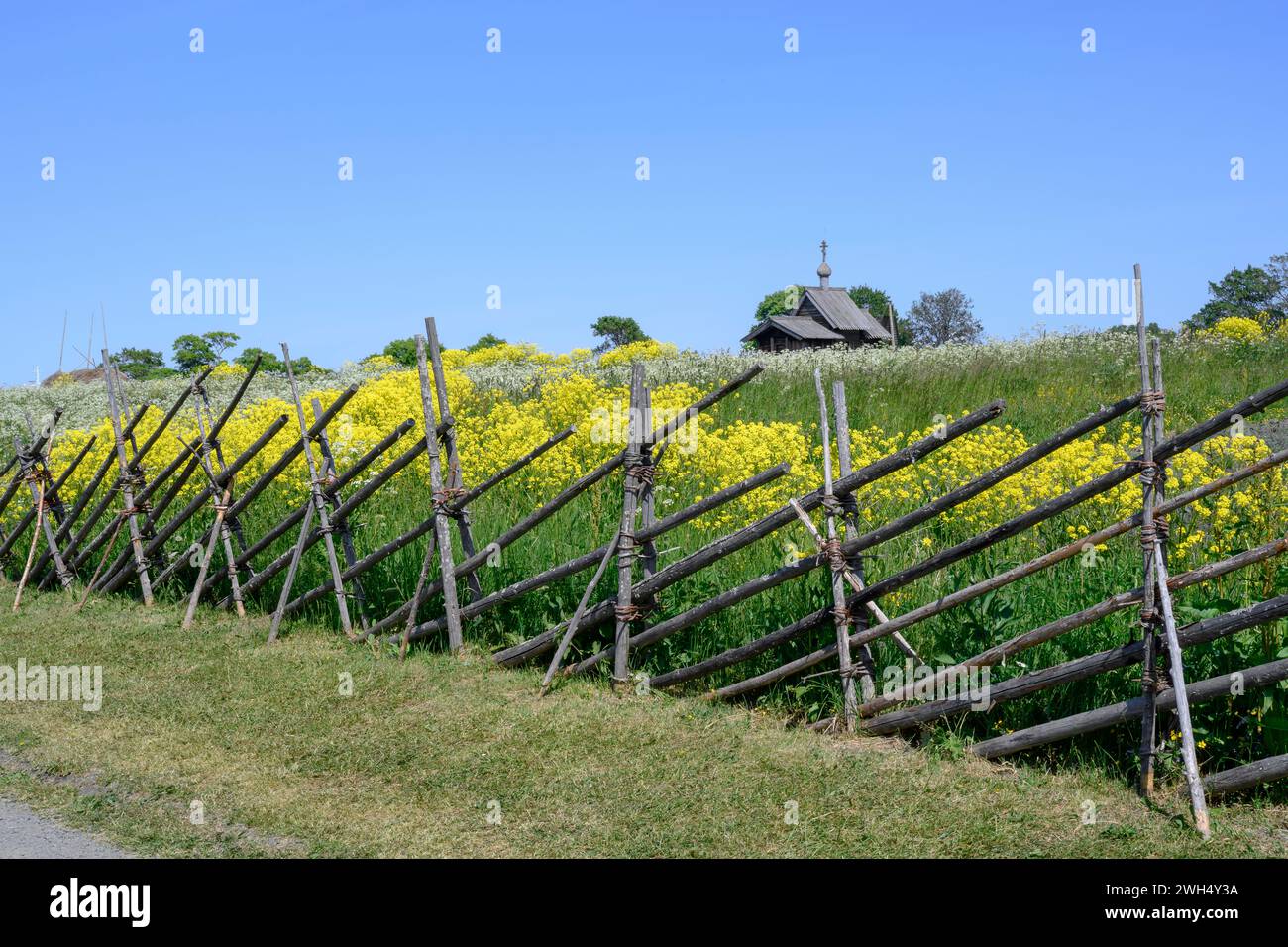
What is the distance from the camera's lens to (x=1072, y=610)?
576 cm

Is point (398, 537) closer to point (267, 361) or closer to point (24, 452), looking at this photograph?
point (24, 452)

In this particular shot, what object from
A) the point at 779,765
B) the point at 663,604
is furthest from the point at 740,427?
the point at 779,765

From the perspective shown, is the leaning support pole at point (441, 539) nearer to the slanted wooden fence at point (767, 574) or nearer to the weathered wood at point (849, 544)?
the slanted wooden fence at point (767, 574)

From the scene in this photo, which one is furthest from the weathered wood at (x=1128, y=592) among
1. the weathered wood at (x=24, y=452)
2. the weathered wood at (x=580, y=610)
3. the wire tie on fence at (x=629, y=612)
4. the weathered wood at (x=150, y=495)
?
the weathered wood at (x=24, y=452)

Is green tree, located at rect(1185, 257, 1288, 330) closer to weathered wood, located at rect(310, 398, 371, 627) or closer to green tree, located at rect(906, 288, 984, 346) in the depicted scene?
green tree, located at rect(906, 288, 984, 346)

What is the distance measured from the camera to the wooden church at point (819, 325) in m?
43.9

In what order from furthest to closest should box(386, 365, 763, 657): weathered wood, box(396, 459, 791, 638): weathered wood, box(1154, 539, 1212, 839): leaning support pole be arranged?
1. box(386, 365, 763, 657): weathered wood
2. box(396, 459, 791, 638): weathered wood
3. box(1154, 539, 1212, 839): leaning support pole

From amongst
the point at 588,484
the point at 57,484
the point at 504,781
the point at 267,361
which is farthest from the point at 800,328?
the point at 504,781

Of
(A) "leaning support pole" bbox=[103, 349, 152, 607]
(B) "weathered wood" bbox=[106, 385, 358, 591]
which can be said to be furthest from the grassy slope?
(A) "leaning support pole" bbox=[103, 349, 152, 607]

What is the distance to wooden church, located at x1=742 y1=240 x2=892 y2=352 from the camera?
4388cm

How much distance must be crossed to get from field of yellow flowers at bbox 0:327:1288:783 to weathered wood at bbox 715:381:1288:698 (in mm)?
189

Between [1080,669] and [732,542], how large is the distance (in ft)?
6.20

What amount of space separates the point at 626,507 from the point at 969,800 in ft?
8.13
